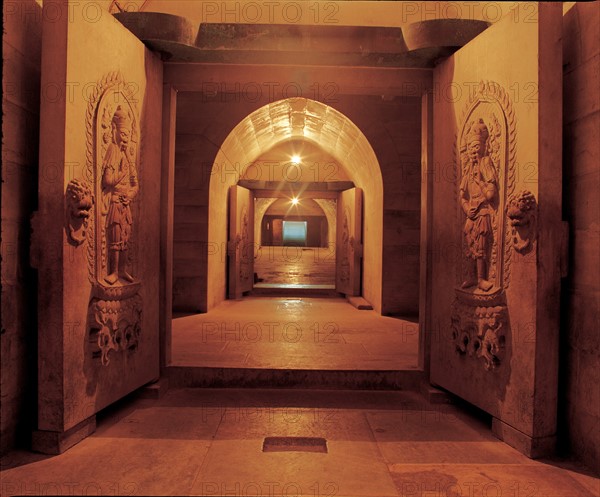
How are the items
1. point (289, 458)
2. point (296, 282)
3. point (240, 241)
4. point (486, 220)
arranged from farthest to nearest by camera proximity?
point (296, 282) → point (240, 241) → point (486, 220) → point (289, 458)

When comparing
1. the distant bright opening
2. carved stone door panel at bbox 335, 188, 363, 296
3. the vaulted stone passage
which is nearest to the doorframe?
the vaulted stone passage

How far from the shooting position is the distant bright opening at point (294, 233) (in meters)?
37.2

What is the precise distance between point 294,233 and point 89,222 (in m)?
34.4

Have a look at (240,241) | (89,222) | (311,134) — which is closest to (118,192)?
(89,222)

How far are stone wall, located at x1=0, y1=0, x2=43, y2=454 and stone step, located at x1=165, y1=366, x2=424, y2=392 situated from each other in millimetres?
1487

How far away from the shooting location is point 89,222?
307 centimetres

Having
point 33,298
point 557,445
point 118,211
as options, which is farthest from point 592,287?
point 33,298

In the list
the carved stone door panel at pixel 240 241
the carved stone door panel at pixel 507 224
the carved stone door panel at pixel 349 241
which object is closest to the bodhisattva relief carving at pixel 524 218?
the carved stone door panel at pixel 507 224

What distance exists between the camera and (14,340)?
288 cm

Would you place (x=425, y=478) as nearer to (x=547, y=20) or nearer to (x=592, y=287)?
(x=592, y=287)

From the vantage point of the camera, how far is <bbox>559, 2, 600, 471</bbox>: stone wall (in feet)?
9.16

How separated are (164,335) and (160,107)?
2.13 metres

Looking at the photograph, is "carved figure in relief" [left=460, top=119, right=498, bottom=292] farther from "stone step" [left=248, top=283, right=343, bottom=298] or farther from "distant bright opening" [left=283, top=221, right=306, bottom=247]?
"distant bright opening" [left=283, top=221, right=306, bottom=247]

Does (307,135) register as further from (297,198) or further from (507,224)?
(507,224)
